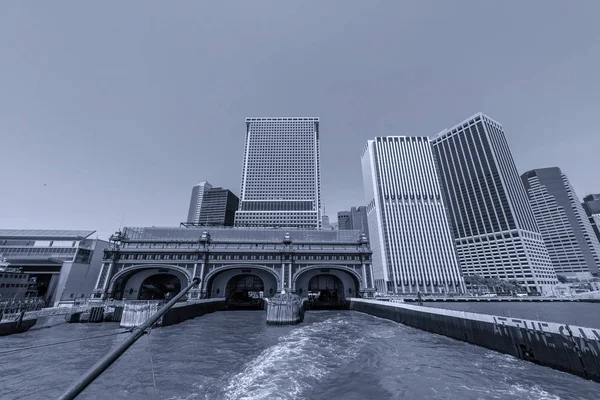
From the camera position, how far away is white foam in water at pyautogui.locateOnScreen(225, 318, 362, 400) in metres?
12.6

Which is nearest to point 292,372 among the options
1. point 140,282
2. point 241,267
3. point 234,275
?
point 241,267

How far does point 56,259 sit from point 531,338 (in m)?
87.2

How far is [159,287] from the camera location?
6838cm

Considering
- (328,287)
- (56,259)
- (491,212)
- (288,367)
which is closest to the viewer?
(288,367)

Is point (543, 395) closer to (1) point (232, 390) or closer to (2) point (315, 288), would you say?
(1) point (232, 390)

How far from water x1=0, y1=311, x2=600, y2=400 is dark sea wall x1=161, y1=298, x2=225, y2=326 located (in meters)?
9.44

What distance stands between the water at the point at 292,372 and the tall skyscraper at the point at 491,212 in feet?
551

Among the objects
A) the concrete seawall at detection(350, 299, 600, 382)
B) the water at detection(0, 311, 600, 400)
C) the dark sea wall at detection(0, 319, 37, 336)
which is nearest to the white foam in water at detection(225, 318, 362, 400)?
the water at detection(0, 311, 600, 400)

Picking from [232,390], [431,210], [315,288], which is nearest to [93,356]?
[232,390]

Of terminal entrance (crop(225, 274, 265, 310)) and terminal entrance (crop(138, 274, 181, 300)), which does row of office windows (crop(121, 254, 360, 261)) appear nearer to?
terminal entrance (crop(225, 274, 265, 310))

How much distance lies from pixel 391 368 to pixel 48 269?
79652 millimetres

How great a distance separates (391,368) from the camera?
1600 cm

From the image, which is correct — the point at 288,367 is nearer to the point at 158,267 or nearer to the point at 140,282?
the point at 158,267

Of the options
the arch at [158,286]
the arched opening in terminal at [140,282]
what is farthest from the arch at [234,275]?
the arch at [158,286]
